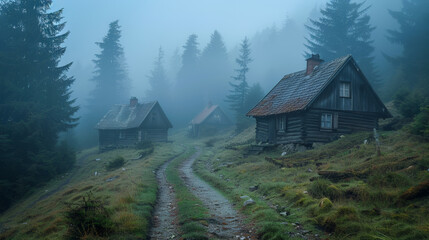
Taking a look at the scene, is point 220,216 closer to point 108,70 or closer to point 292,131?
point 292,131

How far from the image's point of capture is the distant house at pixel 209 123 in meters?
58.1

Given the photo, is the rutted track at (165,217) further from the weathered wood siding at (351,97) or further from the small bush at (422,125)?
the weathered wood siding at (351,97)

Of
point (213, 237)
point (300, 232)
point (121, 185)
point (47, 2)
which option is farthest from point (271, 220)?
point (47, 2)

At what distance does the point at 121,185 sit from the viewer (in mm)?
14297

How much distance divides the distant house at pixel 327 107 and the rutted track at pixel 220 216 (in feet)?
36.9

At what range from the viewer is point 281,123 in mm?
24812

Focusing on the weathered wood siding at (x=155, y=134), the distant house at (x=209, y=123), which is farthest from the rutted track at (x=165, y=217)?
the distant house at (x=209, y=123)

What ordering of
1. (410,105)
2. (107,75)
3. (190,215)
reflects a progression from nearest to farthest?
(190,215)
(410,105)
(107,75)

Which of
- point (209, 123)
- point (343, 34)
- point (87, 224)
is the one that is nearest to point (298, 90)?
point (87, 224)

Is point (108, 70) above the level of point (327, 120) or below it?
above

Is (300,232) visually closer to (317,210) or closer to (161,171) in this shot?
(317,210)

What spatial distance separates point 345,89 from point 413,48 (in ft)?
88.1

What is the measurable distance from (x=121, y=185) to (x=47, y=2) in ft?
87.3

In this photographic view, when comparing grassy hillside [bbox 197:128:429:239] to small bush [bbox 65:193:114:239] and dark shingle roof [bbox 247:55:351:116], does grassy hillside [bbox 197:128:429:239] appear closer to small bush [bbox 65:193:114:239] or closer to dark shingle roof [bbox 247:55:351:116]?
small bush [bbox 65:193:114:239]
